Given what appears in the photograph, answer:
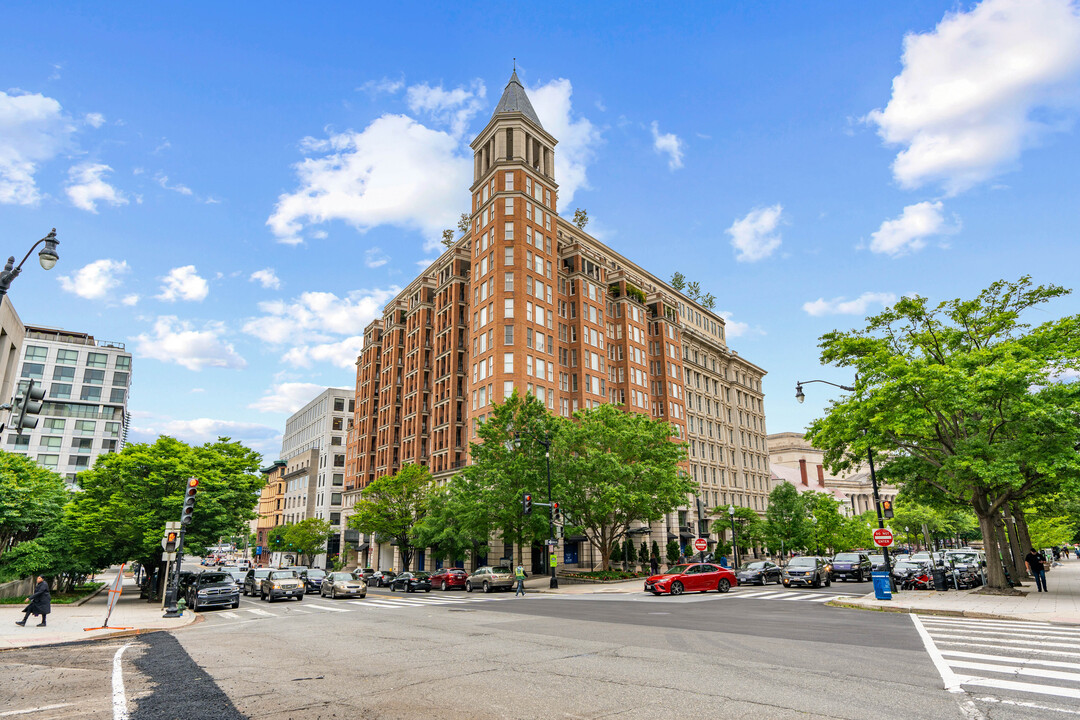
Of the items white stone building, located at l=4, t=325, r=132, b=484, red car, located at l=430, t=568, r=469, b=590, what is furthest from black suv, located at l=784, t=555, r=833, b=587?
white stone building, located at l=4, t=325, r=132, b=484

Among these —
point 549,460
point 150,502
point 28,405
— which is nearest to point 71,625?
point 28,405

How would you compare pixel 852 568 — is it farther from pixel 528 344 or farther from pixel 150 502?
pixel 150 502

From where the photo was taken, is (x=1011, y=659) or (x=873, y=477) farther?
(x=873, y=477)

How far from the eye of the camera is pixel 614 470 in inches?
1596

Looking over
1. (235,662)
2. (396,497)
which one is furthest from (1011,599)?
(396,497)

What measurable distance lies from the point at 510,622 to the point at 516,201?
49.8m

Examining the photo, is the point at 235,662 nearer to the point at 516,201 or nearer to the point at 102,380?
the point at 516,201

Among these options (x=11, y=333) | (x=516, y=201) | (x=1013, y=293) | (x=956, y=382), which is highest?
(x=516, y=201)

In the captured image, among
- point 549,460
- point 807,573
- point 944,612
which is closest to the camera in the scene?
point 944,612

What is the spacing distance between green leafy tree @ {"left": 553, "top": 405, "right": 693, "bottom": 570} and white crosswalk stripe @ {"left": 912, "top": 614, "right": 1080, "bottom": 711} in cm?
2451

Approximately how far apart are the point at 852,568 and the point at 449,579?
26.0 metres

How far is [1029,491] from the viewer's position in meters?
26.9

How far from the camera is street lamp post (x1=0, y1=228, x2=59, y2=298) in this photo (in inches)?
579

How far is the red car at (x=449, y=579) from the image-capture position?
41188mm
